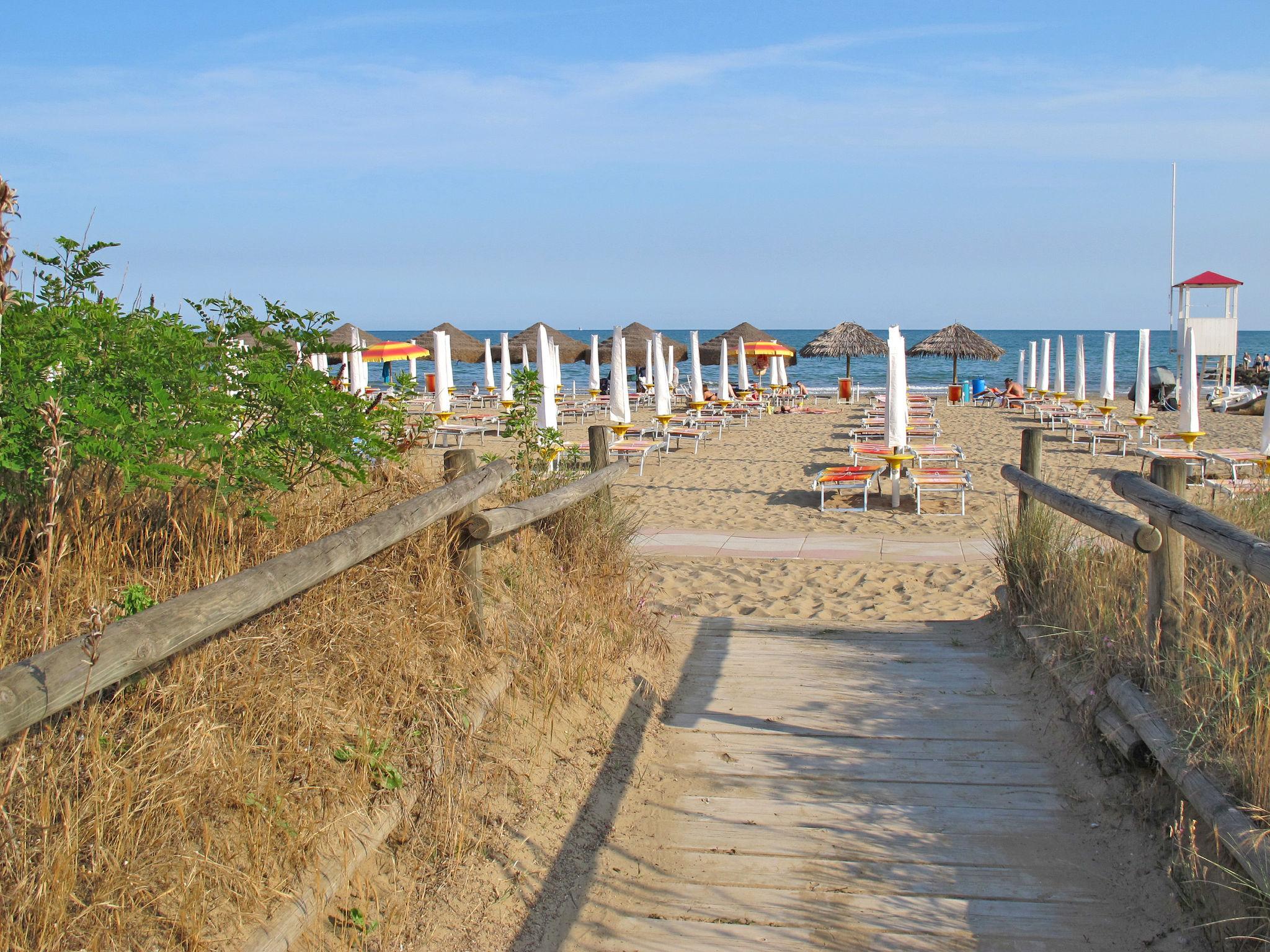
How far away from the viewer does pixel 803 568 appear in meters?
8.11

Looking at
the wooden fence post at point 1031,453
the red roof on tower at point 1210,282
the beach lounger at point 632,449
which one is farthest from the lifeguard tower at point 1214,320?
the wooden fence post at point 1031,453

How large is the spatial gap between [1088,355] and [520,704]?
269 feet

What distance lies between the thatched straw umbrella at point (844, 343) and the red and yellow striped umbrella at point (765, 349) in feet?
4.60

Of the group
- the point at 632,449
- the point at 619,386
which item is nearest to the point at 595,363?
the point at 619,386

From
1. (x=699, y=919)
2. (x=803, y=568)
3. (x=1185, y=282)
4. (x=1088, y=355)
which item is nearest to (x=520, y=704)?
(x=699, y=919)

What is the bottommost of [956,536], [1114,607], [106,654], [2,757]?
[956,536]

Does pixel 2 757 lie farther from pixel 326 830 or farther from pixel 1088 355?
pixel 1088 355

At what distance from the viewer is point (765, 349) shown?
30.8m

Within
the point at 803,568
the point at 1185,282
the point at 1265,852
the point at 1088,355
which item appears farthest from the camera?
the point at 1088,355

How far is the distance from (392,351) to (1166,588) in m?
19.6

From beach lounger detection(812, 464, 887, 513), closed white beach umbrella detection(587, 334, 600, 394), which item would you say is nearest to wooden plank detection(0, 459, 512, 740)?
beach lounger detection(812, 464, 887, 513)

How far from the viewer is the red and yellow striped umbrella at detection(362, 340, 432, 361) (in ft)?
69.6

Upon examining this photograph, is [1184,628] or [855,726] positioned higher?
[1184,628]

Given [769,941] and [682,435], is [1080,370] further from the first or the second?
[769,941]
